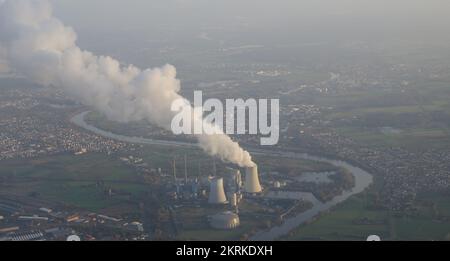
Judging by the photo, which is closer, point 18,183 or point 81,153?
point 18,183

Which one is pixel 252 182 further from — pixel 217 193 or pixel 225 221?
pixel 225 221

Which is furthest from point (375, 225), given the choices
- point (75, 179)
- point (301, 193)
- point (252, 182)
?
point (75, 179)

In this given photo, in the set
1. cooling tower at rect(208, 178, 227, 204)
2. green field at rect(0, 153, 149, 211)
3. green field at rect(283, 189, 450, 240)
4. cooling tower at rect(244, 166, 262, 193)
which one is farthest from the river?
green field at rect(0, 153, 149, 211)

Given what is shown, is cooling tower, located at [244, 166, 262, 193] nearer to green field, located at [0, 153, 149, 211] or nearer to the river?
the river

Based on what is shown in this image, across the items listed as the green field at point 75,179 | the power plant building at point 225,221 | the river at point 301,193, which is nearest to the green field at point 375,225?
the river at point 301,193

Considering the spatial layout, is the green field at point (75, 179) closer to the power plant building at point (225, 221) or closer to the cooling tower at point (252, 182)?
the cooling tower at point (252, 182)

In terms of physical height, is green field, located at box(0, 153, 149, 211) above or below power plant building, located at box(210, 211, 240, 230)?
above
